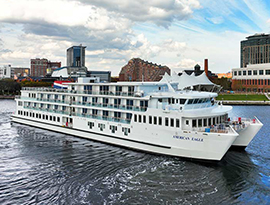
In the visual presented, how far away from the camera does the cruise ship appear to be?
24875 mm

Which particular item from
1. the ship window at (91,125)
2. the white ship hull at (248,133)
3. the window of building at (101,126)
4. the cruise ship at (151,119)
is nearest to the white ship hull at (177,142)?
the cruise ship at (151,119)

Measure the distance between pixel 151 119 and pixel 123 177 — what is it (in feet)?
26.4

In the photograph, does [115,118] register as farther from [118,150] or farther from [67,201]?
[67,201]

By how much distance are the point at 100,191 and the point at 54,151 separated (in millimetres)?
12646

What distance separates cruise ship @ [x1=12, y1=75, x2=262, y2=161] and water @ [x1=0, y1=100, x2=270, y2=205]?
5.30 feet

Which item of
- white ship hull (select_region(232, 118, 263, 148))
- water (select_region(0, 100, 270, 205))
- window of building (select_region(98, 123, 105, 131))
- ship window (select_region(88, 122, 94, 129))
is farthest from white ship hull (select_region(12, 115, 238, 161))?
white ship hull (select_region(232, 118, 263, 148))

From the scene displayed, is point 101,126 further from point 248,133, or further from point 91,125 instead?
point 248,133

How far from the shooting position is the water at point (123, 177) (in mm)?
18562

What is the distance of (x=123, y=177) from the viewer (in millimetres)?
21906

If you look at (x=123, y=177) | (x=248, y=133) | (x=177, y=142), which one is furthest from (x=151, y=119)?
(x=248, y=133)

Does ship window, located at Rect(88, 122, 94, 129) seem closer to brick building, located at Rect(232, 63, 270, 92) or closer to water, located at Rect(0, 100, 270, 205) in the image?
water, located at Rect(0, 100, 270, 205)

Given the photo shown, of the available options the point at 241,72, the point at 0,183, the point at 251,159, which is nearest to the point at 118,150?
the point at 0,183

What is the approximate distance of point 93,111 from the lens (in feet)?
115

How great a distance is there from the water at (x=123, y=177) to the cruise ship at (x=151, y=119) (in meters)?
1.62
